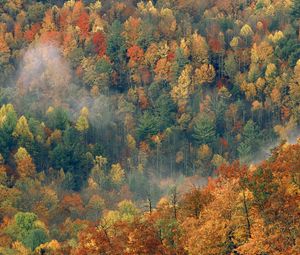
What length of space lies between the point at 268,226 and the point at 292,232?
2308 mm

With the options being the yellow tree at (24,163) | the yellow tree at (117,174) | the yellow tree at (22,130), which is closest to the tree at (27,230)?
the yellow tree at (24,163)

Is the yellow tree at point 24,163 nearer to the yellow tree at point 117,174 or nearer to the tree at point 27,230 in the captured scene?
the yellow tree at point 117,174

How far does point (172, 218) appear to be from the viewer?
3693 inches

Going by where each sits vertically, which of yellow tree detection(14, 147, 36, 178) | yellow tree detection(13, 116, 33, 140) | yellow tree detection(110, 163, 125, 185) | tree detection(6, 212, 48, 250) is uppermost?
yellow tree detection(13, 116, 33, 140)

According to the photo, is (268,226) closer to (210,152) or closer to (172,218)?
(172,218)

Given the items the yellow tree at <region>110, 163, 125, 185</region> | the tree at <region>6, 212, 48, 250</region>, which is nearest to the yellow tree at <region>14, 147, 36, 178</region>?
the yellow tree at <region>110, 163, 125, 185</region>

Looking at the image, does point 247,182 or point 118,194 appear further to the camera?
point 118,194

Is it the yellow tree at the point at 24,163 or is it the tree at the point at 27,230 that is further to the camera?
the yellow tree at the point at 24,163

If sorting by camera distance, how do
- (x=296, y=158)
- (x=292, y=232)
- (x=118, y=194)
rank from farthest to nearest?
(x=118, y=194)
(x=296, y=158)
(x=292, y=232)

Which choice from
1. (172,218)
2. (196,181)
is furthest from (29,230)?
(172,218)

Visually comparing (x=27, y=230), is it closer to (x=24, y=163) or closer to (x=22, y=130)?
(x=24, y=163)

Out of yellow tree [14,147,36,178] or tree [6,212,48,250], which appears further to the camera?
yellow tree [14,147,36,178]

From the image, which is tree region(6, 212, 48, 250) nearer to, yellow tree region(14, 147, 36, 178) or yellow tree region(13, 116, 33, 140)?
yellow tree region(14, 147, 36, 178)

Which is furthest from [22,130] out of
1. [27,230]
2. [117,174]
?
[27,230]
